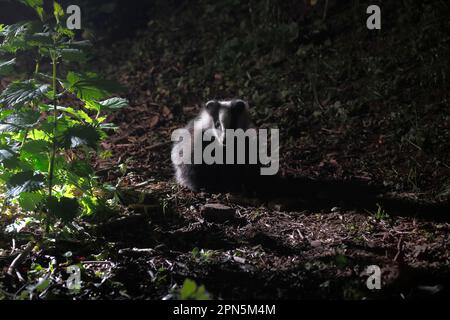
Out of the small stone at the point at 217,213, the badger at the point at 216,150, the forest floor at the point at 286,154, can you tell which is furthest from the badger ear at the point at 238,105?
the small stone at the point at 217,213

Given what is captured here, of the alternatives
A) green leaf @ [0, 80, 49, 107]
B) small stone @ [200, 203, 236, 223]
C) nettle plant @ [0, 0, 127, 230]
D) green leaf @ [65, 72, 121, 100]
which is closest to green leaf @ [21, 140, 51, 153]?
nettle plant @ [0, 0, 127, 230]

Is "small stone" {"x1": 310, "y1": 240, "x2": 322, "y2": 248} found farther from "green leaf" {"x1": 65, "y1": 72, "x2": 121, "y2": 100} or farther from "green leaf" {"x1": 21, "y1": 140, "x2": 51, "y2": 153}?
"green leaf" {"x1": 21, "y1": 140, "x2": 51, "y2": 153}

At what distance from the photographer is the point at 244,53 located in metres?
8.82

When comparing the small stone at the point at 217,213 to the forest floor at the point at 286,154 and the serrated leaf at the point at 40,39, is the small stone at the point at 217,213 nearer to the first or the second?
the forest floor at the point at 286,154

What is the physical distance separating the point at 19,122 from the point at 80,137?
50cm

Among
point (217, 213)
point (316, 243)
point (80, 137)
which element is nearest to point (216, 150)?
point (217, 213)

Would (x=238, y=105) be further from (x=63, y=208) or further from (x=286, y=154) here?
(x=63, y=208)

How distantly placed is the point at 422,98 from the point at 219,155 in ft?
8.83

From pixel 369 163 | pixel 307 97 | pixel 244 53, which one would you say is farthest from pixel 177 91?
pixel 369 163

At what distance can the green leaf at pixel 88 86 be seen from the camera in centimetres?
391

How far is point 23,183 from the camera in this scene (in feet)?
12.3
